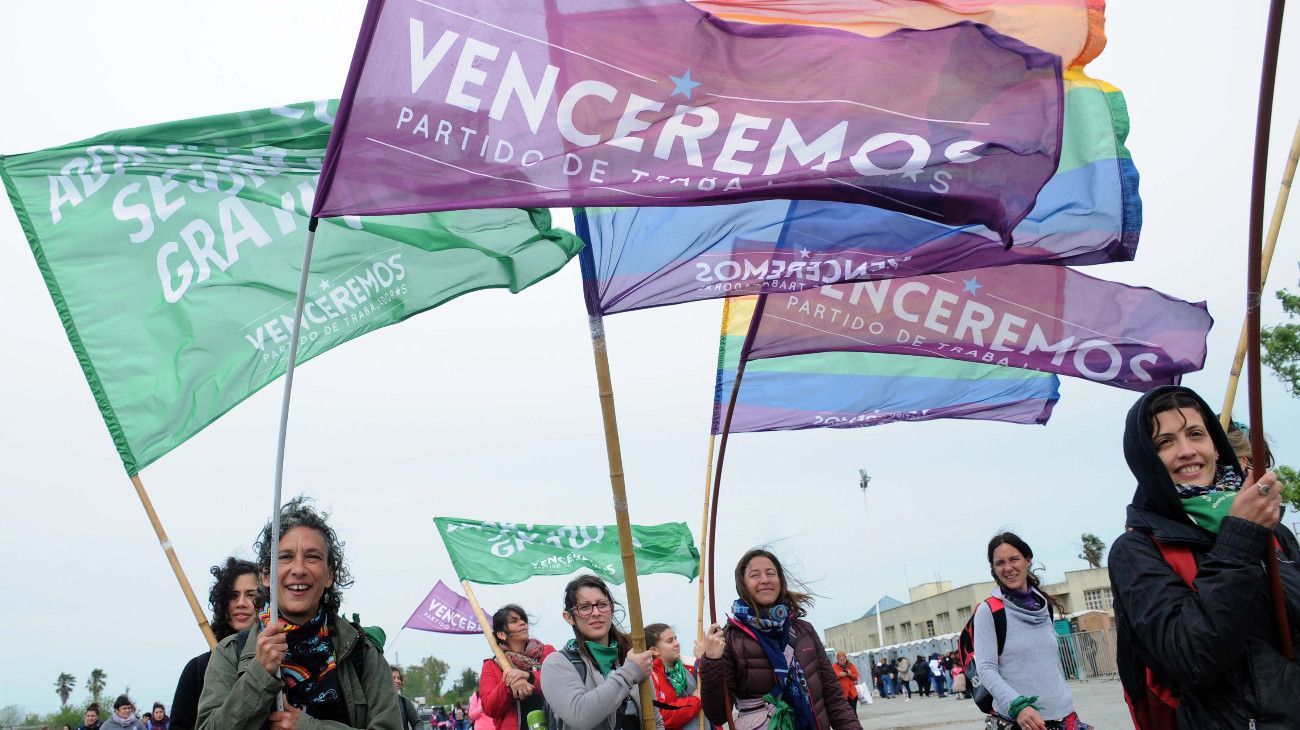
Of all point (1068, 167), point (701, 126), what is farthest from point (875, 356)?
point (701, 126)

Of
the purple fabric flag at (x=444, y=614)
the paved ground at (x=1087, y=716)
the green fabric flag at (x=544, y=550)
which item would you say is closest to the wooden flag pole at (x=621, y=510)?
the paved ground at (x=1087, y=716)

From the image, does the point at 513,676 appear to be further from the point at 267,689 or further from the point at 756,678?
the point at 267,689

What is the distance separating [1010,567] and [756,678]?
1797 mm

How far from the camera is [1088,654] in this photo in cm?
2783

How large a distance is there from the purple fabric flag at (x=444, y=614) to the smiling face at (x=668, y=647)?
13145mm

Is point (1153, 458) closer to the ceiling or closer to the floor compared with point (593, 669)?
closer to the ceiling

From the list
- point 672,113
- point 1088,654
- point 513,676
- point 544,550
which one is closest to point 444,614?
point 544,550

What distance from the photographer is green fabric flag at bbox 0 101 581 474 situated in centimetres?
687

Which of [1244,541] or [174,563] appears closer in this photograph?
[1244,541]

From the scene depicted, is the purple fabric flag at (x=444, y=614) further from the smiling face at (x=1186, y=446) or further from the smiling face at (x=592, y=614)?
the smiling face at (x=1186, y=446)

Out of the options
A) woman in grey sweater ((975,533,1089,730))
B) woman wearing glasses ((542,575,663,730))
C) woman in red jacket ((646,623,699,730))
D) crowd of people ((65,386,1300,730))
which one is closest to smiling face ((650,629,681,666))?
woman in red jacket ((646,623,699,730))

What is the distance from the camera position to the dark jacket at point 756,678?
642cm

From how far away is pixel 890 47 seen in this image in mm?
5879

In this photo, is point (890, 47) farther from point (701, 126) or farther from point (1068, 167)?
point (1068, 167)
